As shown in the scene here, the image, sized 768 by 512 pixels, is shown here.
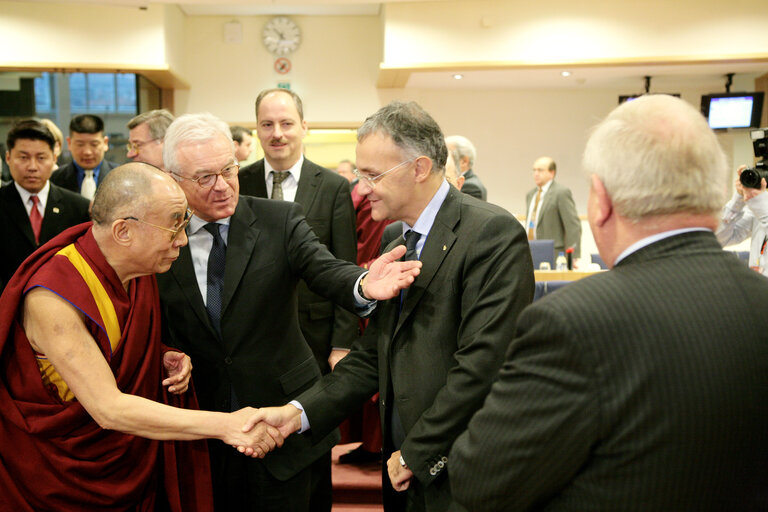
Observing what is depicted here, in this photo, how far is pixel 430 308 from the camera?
167cm

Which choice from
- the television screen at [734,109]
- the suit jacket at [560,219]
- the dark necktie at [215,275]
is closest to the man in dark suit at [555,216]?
the suit jacket at [560,219]

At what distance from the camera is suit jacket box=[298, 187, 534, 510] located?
155 centimetres

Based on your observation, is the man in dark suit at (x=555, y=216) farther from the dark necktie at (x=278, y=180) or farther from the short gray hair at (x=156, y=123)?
the short gray hair at (x=156, y=123)

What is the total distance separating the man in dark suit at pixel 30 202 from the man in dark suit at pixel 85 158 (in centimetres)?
60

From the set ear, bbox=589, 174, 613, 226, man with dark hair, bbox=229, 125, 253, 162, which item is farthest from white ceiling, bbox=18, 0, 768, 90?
ear, bbox=589, 174, 613, 226

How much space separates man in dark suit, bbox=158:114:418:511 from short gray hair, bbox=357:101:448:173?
44 centimetres

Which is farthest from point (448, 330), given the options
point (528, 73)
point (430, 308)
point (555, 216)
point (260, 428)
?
point (528, 73)

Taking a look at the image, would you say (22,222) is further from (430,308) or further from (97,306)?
(430,308)

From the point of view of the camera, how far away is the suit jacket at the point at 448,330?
155cm

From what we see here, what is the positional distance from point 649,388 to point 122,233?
1297 mm

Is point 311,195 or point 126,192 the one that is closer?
point 126,192

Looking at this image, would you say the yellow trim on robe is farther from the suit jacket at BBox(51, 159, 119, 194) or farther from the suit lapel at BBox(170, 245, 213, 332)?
the suit jacket at BBox(51, 159, 119, 194)

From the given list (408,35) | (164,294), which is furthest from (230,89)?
(164,294)

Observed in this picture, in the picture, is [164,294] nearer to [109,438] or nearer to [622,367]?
[109,438]
